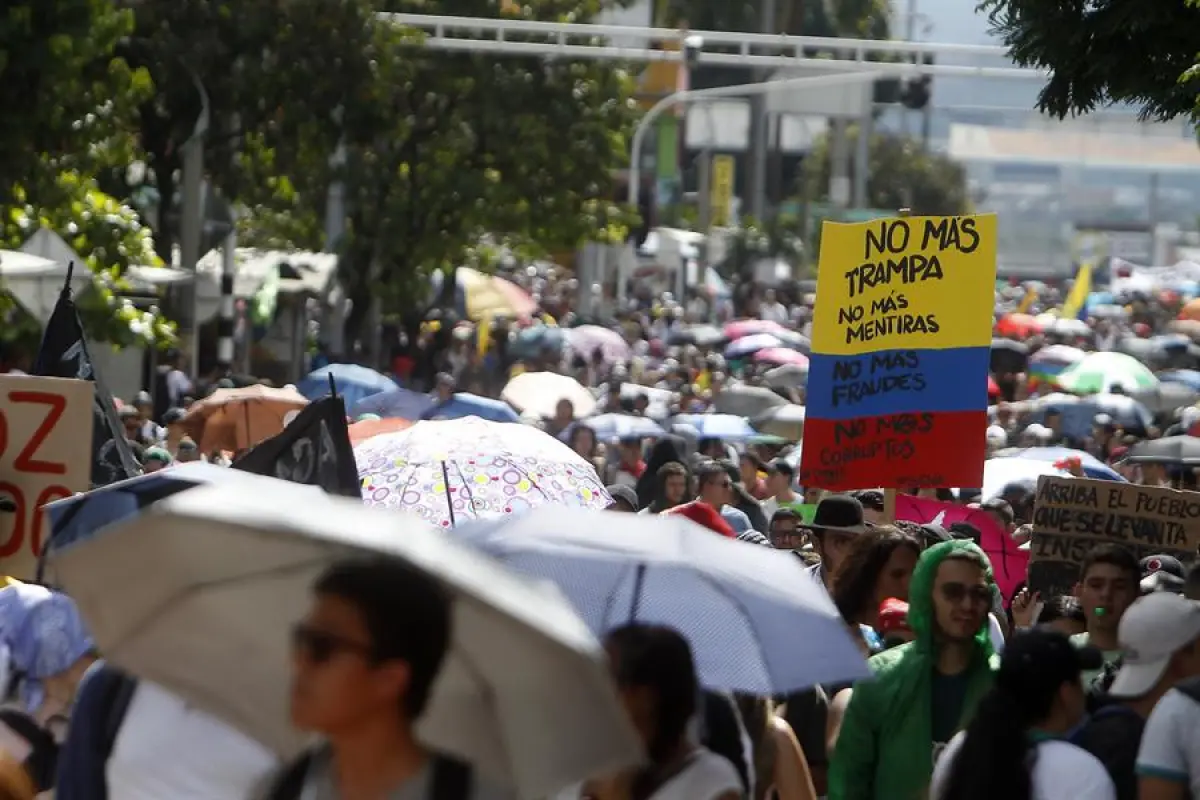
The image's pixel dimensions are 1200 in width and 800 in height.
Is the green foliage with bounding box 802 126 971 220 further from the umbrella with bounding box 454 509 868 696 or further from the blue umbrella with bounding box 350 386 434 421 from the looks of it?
the umbrella with bounding box 454 509 868 696

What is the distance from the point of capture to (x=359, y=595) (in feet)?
11.7

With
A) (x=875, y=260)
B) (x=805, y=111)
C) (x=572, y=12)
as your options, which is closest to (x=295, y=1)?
(x=572, y=12)

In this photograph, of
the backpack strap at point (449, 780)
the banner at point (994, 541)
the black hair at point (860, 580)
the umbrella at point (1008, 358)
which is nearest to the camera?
the backpack strap at point (449, 780)

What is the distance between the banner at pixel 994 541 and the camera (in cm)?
1212

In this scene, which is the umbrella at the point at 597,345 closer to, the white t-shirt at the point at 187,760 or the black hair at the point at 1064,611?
the black hair at the point at 1064,611

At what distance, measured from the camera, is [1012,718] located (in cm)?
521

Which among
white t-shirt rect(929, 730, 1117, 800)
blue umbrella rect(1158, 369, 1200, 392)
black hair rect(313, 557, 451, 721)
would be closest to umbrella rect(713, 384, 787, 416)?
blue umbrella rect(1158, 369, 1200, 392)

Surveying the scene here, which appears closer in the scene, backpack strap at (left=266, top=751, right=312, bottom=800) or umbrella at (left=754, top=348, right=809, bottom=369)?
backpack strap at (left=266, top=751, right=312, bottom=800)

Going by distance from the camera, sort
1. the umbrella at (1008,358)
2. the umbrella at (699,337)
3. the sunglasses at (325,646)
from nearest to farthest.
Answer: the sunglasses at (325,646) → the umbrella at (1008,358) → the umbrella at (699,337)

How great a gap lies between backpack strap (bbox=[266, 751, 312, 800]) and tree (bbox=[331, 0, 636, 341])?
31.3 metres

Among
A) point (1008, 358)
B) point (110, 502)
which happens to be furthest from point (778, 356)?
point (110, 502)

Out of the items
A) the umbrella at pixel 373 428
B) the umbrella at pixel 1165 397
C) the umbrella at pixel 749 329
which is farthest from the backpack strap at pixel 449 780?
the umbrella at pixel 749 329

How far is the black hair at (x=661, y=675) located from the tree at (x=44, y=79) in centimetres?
1476

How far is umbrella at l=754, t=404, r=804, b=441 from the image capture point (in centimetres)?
2447
